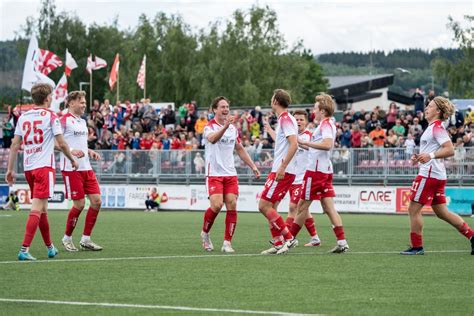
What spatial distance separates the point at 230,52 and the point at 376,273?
70.3 metres

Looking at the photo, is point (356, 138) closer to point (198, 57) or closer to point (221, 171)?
point (221, 171)

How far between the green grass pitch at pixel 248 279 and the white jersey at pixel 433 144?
120 centimetres

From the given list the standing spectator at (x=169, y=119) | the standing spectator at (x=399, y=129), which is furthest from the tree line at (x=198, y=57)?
the standing spectator at (x=399, y=129)

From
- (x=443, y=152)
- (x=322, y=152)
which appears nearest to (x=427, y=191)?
(x=443, y=152)

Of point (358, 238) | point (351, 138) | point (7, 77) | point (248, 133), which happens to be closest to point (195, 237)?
point (358, 238)

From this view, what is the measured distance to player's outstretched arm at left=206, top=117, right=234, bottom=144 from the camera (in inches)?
571

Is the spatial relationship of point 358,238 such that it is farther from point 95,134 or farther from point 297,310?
point 95,134

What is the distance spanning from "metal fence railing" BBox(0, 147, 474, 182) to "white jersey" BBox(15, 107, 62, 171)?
21.2 m

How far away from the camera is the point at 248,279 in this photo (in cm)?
1090

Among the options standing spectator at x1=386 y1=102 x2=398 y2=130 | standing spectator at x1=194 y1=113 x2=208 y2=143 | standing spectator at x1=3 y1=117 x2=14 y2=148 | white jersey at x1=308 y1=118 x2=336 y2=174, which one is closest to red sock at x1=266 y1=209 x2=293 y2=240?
white jersey at x1=308 y1=118 x2=336 y2=174

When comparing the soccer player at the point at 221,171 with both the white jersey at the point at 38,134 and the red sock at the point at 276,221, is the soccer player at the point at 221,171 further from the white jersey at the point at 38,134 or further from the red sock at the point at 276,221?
the white jersey at the point at 38,134

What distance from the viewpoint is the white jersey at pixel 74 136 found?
1535 cm

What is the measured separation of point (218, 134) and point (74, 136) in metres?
2.34

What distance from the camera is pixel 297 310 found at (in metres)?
8.60
